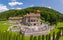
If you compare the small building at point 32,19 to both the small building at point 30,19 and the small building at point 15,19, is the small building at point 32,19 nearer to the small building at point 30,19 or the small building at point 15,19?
the small building at point 30,19

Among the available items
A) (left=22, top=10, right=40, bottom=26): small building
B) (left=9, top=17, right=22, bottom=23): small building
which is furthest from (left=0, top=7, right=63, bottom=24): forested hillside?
(left=22, top=10, right=40, bottom=26): small building

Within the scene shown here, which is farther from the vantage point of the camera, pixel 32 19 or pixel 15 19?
pixel 15 19

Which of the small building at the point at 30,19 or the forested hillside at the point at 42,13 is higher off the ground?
the forested hillside at the point at 42,13

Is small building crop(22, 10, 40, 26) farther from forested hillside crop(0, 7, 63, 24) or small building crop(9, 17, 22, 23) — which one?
forested hillside crop(0, 7, 63, 24)

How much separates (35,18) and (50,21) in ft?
6.03

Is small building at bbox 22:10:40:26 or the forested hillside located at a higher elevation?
the forested hillside

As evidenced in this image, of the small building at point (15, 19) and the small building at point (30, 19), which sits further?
the small building at point (15, 19)

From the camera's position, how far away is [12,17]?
80.5ft

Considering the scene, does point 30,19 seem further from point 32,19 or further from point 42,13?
point 42,13

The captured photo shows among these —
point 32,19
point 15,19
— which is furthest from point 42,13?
point 15,19

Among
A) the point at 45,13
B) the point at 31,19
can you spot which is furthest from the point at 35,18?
the point at 45,13

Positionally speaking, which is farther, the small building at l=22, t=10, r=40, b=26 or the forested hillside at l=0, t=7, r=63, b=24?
the forested hillside at l=0, t=7, r=63, b=24

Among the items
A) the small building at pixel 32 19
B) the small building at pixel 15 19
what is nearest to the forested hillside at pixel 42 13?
the small building at pixel 15 19

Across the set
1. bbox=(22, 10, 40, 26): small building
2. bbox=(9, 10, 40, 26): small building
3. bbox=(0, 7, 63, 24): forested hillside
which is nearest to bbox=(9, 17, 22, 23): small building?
bbox=(9, 10, 40, 26): small building
